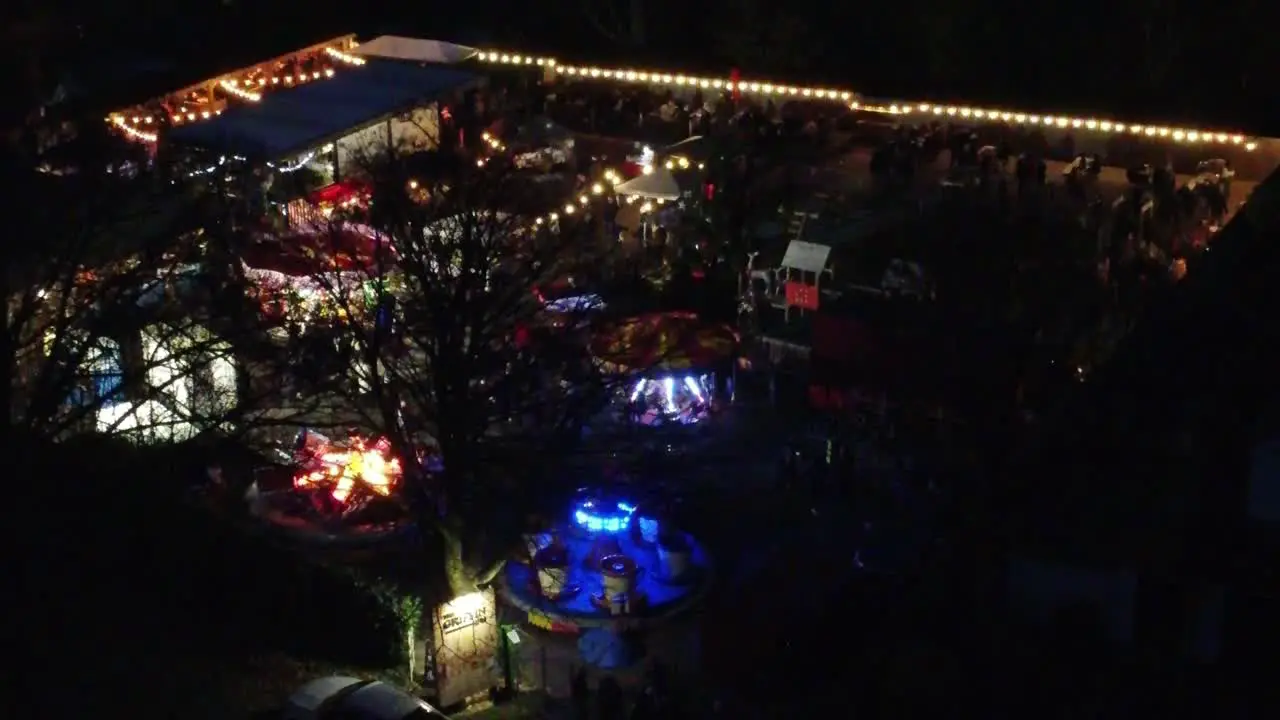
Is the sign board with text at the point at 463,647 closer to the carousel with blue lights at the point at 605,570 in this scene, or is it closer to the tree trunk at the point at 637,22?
the carousel with blue lights at the point at 605,570

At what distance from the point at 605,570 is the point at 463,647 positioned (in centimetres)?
136

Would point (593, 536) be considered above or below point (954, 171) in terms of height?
below

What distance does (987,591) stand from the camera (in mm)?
8516

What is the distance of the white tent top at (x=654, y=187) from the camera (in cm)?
1741

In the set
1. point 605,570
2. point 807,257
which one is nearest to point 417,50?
point 807,257

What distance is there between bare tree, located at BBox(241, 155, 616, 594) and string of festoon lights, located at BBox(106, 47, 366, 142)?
567 cm

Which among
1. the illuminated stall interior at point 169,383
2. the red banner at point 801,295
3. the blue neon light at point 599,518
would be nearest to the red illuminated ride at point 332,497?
the illuminated stall interior at point 169,383

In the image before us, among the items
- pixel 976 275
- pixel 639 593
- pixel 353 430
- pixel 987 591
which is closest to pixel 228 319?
pixel 353 430

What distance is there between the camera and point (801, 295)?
14.9 meters

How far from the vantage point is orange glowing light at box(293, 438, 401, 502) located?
1125 centimetres

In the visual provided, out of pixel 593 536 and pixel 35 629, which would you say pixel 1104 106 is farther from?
pixel 35 629

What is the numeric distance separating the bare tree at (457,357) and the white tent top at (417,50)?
10925 millimetres

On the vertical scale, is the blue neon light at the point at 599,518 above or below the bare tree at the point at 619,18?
below

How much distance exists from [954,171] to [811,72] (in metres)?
6.77
